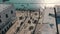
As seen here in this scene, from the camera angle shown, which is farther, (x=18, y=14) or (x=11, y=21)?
(x=18, y=14)

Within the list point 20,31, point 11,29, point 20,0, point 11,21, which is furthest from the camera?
point 20,0

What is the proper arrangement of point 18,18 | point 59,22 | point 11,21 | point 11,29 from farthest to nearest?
1. point 18,18
2. point 11,21
3. point 11,29
4. point 59,22

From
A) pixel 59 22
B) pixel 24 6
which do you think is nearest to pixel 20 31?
pixel 59 22

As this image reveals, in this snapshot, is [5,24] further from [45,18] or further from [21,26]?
[45,18]

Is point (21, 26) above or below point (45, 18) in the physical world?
below

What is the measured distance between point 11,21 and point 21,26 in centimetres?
72

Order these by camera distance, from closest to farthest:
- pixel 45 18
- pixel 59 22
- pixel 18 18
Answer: pixel 59 22, pixel 45 18, pixel 18 18

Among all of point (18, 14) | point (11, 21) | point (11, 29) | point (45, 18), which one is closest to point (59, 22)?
point (45, 18)

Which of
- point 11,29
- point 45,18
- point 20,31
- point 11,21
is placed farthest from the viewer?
point 11,21

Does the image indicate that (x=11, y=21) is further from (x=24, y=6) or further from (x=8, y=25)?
(x=24, y=6)

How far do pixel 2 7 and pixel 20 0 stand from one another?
1.99 metres

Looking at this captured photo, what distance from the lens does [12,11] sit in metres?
7.93

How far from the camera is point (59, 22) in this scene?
500cm

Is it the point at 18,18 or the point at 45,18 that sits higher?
the point at 45,18
